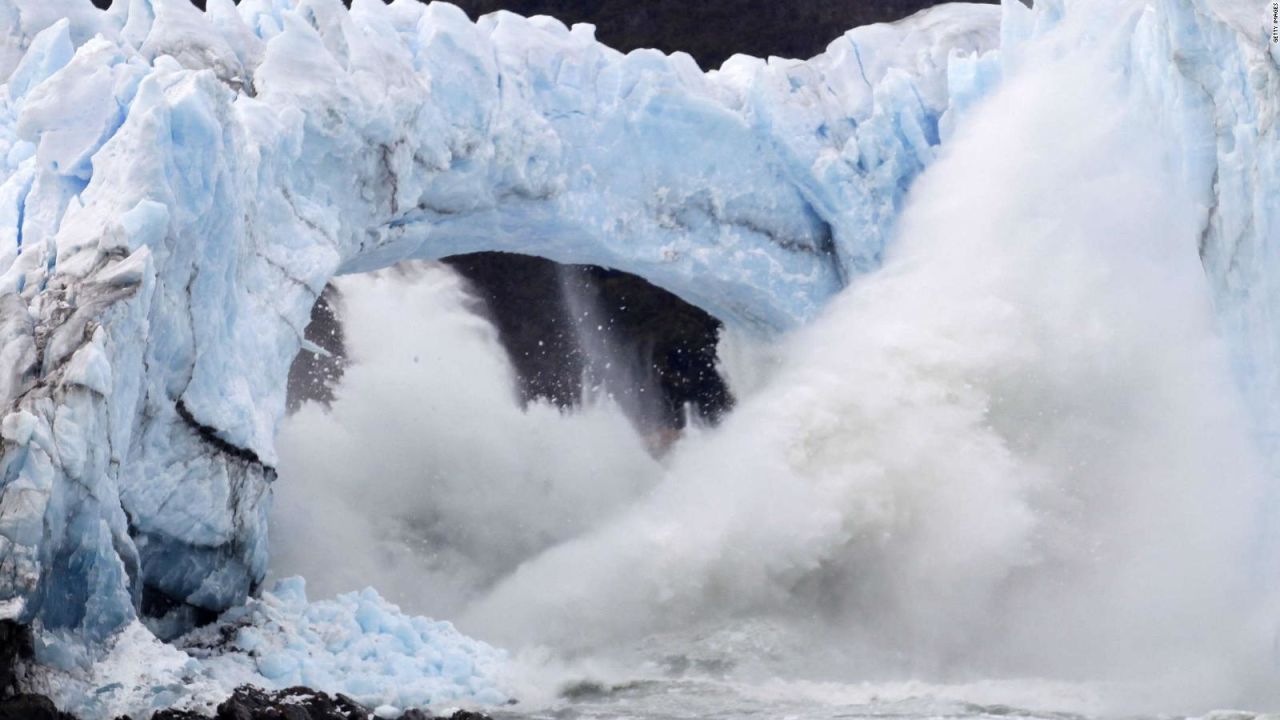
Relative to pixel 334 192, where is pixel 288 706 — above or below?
below

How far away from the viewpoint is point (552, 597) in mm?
12828

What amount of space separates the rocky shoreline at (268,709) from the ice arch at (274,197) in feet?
1.46

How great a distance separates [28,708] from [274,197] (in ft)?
14.3

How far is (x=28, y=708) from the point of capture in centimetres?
715

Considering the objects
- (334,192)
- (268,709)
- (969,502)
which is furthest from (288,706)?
(969,502)

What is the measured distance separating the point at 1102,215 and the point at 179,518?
7382mm

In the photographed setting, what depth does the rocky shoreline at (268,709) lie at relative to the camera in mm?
7172

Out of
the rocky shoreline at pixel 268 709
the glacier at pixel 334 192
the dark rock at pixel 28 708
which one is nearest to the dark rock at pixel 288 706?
the rocky shoreline at pixel 268 709

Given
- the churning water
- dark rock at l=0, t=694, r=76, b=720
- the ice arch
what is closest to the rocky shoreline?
dark rock at l=0, t=694, r=76, b=720

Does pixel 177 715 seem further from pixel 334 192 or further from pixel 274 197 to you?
pixel 334 192

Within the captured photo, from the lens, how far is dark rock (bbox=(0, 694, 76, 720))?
706 centimetres

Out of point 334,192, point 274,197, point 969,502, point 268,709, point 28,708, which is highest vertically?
point 334,192

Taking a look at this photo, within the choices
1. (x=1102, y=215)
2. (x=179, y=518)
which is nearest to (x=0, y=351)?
(x=179, y=518)

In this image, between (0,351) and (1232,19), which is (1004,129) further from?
(0,351)
